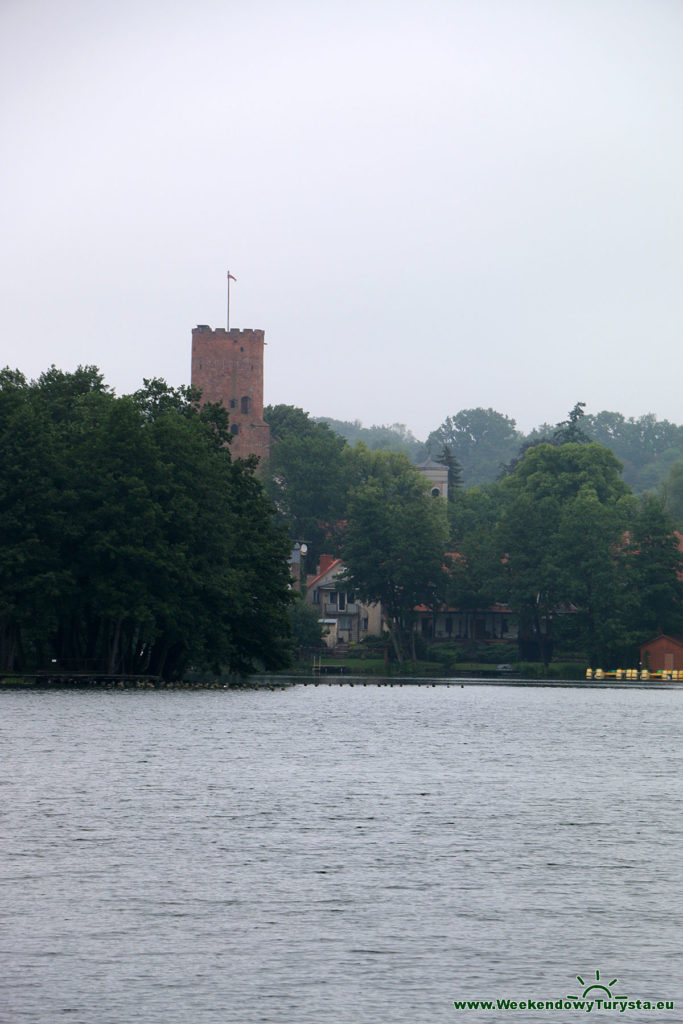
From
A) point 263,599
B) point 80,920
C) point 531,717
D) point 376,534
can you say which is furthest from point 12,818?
point 376,534

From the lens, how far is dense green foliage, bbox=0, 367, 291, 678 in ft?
253

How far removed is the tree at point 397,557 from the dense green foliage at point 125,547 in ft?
172

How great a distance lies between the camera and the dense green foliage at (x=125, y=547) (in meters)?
77.2

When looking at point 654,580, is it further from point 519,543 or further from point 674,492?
point 674,492

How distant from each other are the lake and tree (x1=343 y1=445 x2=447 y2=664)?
314 feet

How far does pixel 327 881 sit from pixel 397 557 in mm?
124139

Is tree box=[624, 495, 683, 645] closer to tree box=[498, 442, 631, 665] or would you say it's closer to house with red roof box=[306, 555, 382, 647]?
tree box=[498, 442, 631, 665]

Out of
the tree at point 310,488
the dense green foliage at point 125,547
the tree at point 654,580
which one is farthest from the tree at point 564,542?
the dense green foliage at point 125,547

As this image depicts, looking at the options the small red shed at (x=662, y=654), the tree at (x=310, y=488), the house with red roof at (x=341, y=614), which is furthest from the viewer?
the tree at (x=310, y=488)

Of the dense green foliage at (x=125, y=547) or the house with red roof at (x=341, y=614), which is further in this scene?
the house with red roof at (x=341, y=614)

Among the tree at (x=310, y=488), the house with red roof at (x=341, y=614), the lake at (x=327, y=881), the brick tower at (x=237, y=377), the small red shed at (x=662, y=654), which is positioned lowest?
the lake at (x=327, y=881)

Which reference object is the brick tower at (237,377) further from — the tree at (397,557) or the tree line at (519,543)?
the tree at (397,557)

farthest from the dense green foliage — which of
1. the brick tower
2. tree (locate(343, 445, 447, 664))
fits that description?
the brick tower

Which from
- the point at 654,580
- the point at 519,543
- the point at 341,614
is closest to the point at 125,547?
the point at 654,580
